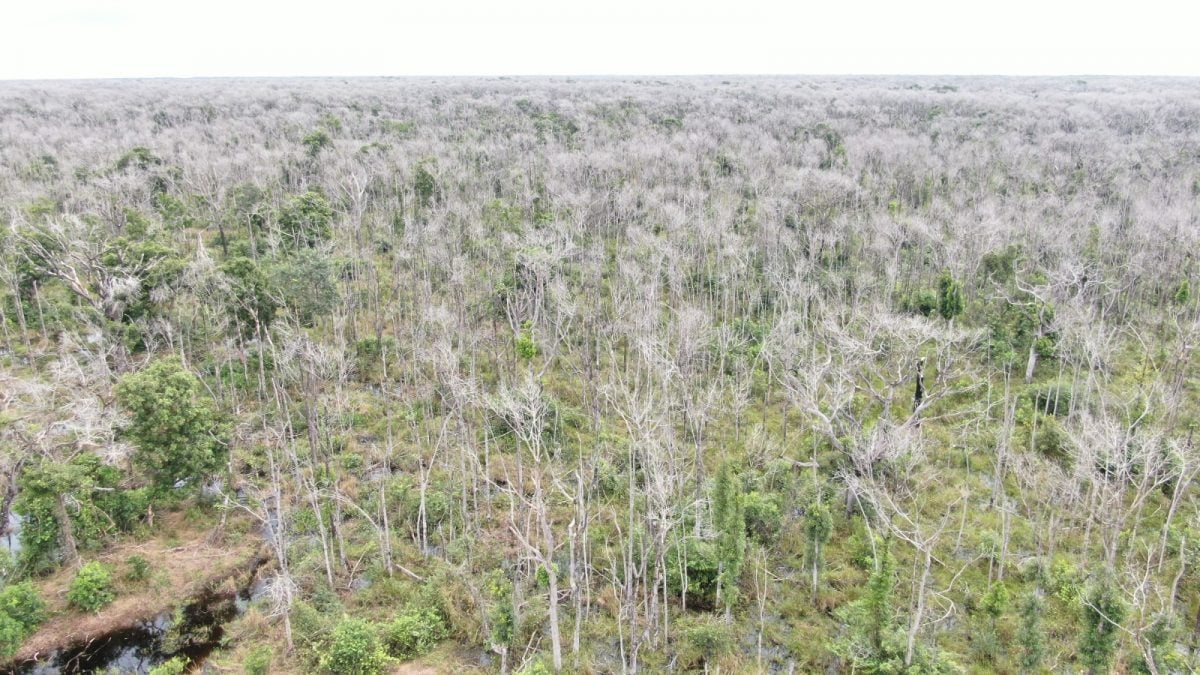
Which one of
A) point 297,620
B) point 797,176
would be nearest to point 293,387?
point 297,620

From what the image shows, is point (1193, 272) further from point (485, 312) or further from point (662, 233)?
point (485, 312)

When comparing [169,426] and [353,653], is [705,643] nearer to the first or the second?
[353,653]

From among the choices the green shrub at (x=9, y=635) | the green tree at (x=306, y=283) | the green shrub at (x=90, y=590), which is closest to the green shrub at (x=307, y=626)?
the green shrub at (x=90, y=590)

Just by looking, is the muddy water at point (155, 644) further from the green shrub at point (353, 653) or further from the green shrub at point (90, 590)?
the green shrub at point (353, 653)

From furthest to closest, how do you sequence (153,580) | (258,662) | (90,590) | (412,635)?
(153,580) < (90,590) < (412,635) < (258,662)

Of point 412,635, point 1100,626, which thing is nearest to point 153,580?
point 412,635

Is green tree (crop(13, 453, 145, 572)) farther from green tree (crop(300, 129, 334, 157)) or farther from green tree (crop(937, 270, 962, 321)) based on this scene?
green tree (crop(300, 129, 334, 157))
